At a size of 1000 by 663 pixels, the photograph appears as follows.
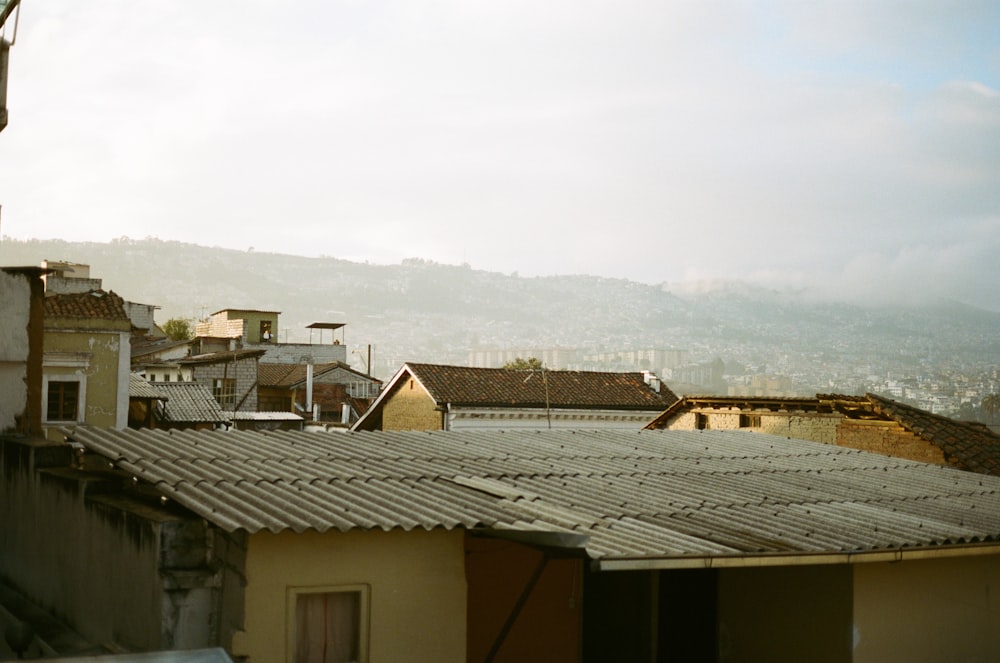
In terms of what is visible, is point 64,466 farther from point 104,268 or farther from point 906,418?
point 104,268

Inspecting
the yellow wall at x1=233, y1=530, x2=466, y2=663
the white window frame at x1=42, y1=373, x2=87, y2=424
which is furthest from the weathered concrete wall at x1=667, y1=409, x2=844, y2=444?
the yellow wall at x1=233, y1=530, x2=466, y2=663

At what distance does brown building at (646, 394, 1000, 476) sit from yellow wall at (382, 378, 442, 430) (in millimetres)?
12595

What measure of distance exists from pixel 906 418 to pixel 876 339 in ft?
452

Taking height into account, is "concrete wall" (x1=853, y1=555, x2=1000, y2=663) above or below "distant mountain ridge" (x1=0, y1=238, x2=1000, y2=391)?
below

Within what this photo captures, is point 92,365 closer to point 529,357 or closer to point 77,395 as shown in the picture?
point 77,395

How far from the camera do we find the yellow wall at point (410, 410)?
126 ft

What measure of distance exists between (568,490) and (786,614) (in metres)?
2.49

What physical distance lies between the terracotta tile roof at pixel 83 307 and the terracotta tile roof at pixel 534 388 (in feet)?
41.9

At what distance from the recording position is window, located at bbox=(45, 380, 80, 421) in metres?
26.9

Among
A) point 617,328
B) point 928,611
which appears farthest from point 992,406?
point 617,328

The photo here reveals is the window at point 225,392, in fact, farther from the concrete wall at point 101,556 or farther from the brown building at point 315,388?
the concrete wall at point 101,556

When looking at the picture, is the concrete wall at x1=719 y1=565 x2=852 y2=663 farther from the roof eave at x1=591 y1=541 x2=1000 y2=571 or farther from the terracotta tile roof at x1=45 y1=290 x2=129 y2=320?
the terracotta tile roof at x1=45 y1=290 x2=129 y2=320

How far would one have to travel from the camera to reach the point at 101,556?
29.5 feet

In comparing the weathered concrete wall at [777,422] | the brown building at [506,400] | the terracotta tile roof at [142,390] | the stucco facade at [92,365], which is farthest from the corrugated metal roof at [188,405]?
the weathered concrete wall at [777,422]
